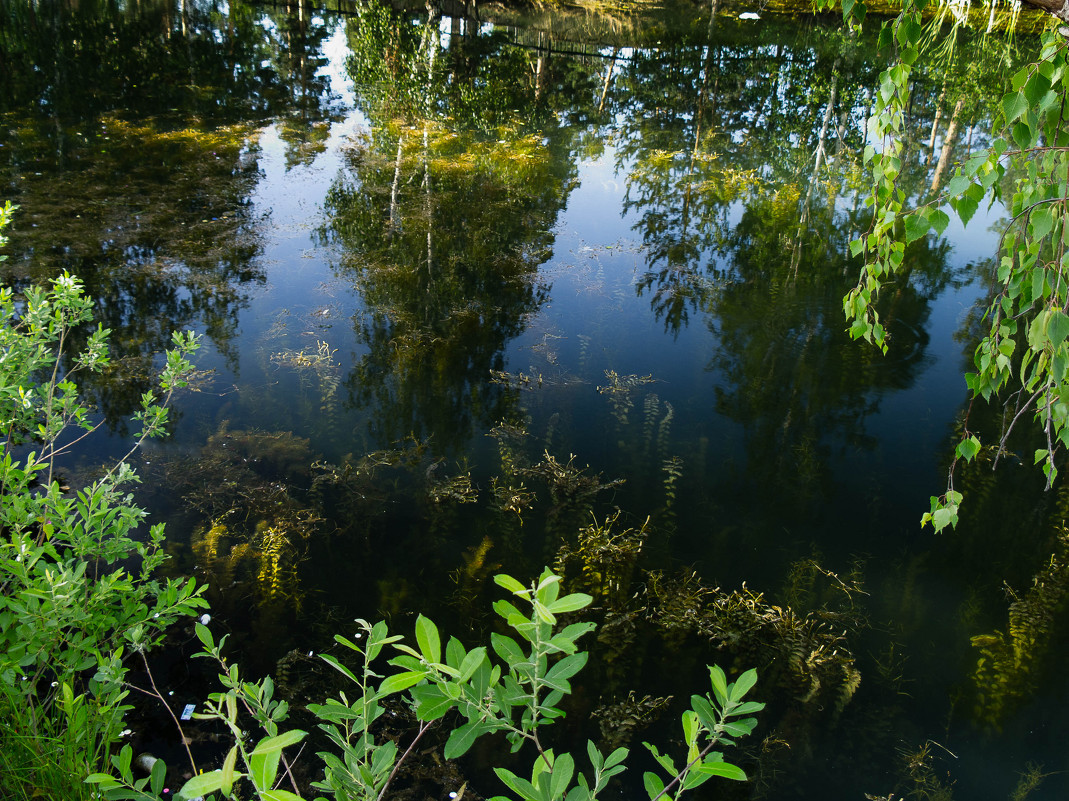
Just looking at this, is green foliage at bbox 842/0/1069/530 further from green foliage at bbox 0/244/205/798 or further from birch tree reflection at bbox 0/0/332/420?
birch tree reflection at bbox 0/0/332/420

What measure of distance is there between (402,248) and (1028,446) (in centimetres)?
424

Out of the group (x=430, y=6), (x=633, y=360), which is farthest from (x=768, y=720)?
(x=430, y=6)

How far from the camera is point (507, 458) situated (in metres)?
3.58

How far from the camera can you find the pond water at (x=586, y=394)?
8.89 ft

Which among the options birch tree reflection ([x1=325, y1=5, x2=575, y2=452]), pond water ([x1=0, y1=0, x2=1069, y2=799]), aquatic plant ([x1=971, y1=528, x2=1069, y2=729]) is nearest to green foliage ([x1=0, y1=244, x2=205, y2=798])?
pond water ([x1=0, y1=0, x2=1069, y2=799])

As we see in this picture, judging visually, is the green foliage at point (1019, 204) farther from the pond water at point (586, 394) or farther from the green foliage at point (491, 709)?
the pond water at point (586, 394)

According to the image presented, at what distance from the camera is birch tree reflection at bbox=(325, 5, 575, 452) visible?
404 cm

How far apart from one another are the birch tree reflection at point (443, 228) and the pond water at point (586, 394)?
0.03 m

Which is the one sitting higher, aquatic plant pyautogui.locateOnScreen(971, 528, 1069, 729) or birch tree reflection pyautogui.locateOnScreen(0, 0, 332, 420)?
birch tree reflection pyautogui.locateOnScreen(0, 0, 332, 420)

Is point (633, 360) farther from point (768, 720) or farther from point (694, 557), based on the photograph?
point (768, 720)

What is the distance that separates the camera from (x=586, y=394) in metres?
4.11

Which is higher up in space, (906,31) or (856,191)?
(906,31)

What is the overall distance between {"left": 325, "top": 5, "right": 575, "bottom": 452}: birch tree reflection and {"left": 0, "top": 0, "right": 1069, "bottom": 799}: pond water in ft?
0.11

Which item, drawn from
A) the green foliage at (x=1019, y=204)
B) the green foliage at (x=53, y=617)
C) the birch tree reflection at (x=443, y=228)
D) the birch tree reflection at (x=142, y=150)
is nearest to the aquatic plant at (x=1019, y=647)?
the green foliage at (x=1019, y=204)
